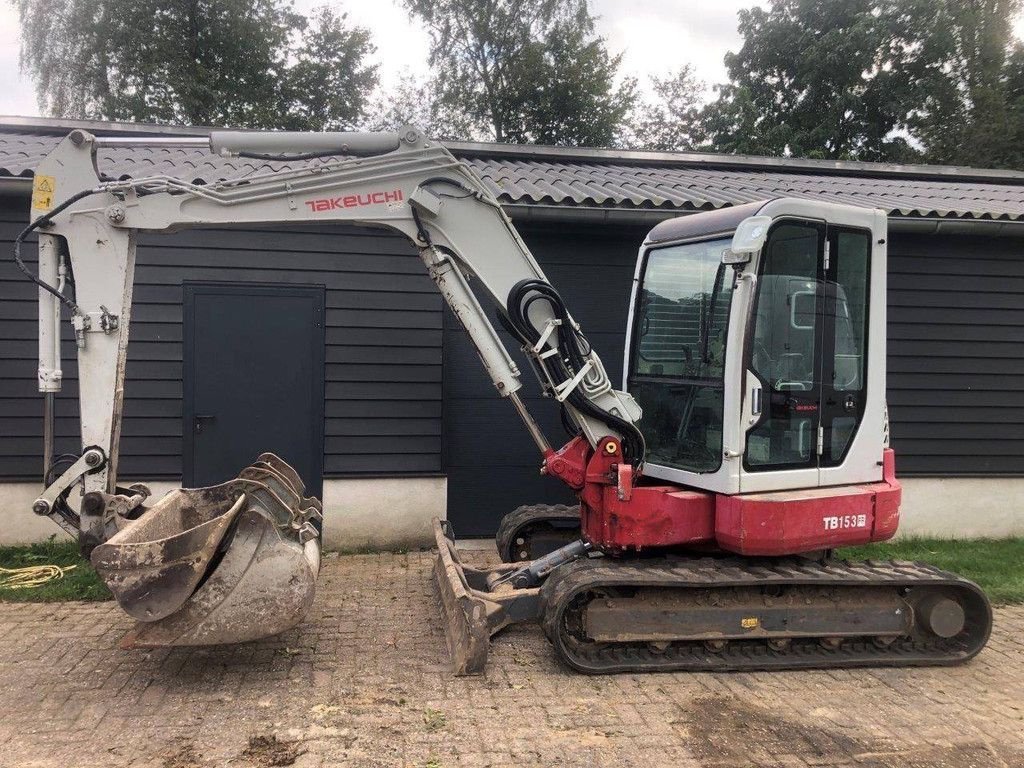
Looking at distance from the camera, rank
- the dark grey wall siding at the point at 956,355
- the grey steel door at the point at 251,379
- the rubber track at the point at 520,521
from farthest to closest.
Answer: the dark grey wall siding at the point at 956,355 → the grey steel door at the point at 251,379 → the rubber track at the point at 520,521

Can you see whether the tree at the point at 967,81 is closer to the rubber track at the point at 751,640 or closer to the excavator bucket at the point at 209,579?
the rubber track at the point at 751,640

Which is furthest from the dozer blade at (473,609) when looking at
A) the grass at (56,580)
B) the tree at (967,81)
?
the tree at (967,81)

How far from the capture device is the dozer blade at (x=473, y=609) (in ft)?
14.2

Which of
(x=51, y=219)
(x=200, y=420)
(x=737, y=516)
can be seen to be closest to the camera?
(x=51, y=219)

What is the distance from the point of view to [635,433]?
4852mm

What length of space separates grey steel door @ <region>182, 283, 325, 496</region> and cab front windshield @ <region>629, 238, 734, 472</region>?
307 centimetres

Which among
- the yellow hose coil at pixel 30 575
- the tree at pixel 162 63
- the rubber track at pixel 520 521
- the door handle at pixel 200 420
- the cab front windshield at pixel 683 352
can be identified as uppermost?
the tree at pixel 162 63

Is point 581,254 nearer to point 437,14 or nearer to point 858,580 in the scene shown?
point 858,580

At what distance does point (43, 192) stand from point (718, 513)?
4.11 m

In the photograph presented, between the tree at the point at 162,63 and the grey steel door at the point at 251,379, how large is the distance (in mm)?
19783

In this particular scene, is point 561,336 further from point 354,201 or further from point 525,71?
point 525,71

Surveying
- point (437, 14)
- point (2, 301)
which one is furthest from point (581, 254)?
point (437, 14)

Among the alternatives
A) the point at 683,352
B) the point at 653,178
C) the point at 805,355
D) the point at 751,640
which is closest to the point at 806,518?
the point at 751,640

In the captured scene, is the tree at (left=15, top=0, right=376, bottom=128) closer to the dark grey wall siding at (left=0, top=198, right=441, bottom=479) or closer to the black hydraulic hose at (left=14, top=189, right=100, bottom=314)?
the dark grey wall siding at (left=0, top=198, right=441, bottom=479)
